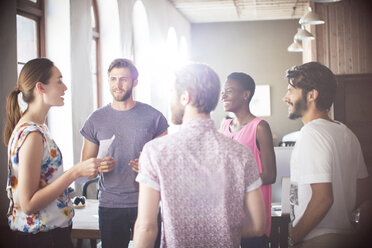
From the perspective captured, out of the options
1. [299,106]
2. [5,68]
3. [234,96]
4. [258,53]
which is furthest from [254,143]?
[258,53]

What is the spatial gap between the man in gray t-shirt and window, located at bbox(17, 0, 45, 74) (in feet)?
5.74

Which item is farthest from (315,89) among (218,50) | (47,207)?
(218,50)

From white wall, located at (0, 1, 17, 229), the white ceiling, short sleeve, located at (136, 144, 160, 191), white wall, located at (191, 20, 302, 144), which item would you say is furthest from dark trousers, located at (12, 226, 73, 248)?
white wall, located at (191, 20, 302, 144)

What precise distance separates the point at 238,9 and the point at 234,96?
26.7 feet

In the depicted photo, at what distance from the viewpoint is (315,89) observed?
1909mm

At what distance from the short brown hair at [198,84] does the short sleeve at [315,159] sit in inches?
21.2

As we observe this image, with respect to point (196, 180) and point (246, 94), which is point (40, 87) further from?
point (246, 94)

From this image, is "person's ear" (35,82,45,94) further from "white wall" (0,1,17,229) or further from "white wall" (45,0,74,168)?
"white wall" (45,0,74,168)

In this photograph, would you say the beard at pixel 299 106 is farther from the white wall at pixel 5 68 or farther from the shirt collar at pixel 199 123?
the white wall at pixel 5 68

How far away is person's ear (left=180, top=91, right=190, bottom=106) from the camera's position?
4.86 feet

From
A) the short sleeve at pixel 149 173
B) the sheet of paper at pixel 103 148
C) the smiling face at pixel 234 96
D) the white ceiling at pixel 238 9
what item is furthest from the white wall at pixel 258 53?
the short sleeve at pixel 149 173

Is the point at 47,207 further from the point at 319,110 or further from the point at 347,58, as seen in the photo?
the point at 347,58

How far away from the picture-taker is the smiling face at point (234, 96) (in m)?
2.68

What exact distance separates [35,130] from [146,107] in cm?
95
